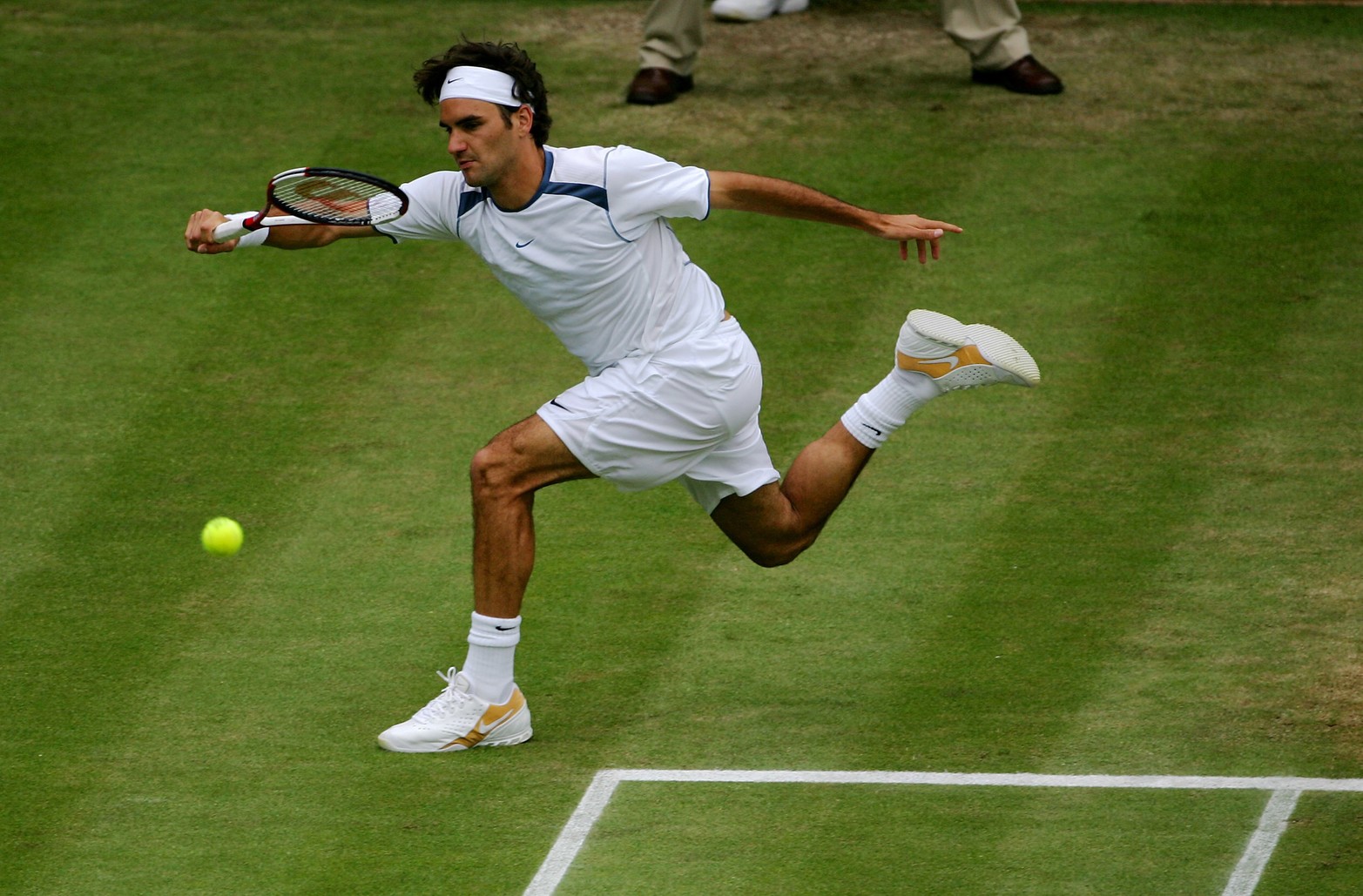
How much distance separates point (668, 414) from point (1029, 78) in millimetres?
6351

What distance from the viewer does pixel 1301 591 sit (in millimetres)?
6859

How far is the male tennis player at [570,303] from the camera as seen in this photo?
5.84 meters

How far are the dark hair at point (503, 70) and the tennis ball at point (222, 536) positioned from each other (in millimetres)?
1849

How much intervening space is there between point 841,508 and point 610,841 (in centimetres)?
255

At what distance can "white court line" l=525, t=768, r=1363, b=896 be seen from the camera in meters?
5.45

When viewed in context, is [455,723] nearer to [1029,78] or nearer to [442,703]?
[442,703]

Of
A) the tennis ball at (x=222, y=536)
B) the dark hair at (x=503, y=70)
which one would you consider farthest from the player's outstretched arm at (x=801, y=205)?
the tennis ball at (x=222, y=536)

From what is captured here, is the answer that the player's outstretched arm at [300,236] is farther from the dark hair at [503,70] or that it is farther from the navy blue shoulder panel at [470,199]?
the dark hair at [503,70]

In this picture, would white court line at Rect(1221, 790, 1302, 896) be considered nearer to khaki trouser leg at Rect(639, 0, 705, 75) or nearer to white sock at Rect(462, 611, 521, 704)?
white sock at Rect(462, 611, 521, 704)

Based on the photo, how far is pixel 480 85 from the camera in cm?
585

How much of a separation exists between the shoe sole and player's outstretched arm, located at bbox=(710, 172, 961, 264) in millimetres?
602

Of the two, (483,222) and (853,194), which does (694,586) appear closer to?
(483,222)

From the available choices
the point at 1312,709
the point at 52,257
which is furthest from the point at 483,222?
the point at 52,257

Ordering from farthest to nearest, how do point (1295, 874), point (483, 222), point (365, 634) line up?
point (365, 634) < point (483, 222) < point (1295, 874)
